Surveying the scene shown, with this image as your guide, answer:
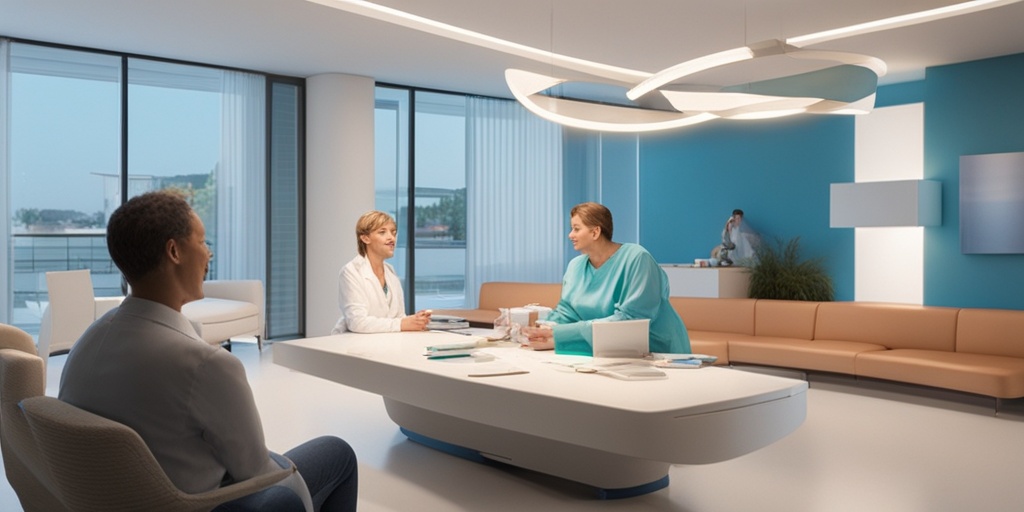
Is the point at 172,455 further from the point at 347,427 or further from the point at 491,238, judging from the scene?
the point at 491,238

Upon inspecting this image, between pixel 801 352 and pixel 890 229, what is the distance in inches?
126

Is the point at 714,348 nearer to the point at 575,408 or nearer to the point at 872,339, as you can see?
the point at 872,339

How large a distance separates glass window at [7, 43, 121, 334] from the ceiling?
2676mm

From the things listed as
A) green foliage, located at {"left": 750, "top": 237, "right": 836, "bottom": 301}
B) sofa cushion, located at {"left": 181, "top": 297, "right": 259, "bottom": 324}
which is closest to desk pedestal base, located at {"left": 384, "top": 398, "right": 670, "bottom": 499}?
sofa cushion, located at {"left": 181, "top": 297, "right": 259, "bottom": 324}

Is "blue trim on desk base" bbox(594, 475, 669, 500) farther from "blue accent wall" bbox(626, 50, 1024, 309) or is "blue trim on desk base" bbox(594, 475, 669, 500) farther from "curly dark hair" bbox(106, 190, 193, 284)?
"blue accent wall" bbox(626, 50, 1024, 309)

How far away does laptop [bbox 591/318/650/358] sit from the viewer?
3.58 meters

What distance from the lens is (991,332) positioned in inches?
236

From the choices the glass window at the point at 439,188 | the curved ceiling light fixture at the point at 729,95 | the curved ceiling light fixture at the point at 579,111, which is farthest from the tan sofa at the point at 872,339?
the glass window at the point at 439,188

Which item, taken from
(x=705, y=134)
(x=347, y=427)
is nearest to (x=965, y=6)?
(x=705, y=134)

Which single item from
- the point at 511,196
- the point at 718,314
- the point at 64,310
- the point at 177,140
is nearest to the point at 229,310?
the point at 64,310

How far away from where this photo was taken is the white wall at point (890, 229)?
8.68m

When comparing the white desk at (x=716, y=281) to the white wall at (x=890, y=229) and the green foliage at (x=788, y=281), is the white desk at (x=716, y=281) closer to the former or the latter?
the green foliage at (x=788, y=281)

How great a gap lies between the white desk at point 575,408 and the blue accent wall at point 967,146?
225 inches

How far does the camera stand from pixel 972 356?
19.4ft
